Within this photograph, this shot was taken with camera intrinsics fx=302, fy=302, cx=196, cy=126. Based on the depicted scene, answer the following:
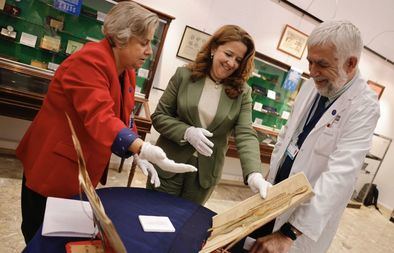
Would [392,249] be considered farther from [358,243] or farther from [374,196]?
[374,196]

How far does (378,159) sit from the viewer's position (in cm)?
614

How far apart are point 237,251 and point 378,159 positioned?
600 centimetres

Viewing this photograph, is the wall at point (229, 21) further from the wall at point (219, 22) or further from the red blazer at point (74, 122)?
the red blazer at point (74, 122)

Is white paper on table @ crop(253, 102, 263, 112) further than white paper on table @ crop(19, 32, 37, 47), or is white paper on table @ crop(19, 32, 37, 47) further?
white paper on table @ crop(253, 102, 263, 112)

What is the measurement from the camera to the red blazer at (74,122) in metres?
1.22

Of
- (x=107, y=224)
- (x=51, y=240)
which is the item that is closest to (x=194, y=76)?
(x=51, y=240)

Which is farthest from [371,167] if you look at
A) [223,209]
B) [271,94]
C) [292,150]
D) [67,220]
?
[67,220]

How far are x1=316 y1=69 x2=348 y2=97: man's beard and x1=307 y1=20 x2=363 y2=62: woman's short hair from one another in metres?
0.09

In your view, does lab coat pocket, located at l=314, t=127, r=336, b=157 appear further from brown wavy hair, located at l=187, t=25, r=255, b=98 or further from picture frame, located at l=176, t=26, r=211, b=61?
picture frame, located at l=176, t=26, r=211, b=61

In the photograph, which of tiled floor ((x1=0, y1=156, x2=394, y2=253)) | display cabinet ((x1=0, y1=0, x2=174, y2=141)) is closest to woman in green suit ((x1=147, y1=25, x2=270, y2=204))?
tiled floor ((x1=0, y1=156, x2=394, y2=253))

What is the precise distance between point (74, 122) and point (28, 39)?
2.48 meters

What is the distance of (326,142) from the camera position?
1.50m

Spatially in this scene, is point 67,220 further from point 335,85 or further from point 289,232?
point 335,85

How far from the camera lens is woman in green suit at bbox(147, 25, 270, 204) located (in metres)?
1.86
